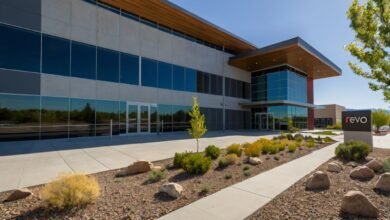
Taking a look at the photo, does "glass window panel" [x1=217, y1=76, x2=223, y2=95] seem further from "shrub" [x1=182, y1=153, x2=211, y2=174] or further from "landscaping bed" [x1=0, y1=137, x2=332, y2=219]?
"shrub" [x1=182, y1=153, x2=211, y2=174]

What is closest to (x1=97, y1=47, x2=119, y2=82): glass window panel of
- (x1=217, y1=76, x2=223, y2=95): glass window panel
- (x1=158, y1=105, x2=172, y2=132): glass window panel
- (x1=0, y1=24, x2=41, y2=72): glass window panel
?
(x1=0, y1=24, x2=41, y2=72): glass window panel

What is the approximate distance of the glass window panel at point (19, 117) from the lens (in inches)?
578

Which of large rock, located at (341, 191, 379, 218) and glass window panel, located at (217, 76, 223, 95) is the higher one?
glass window panel, located at (217, 76, 223, 95)

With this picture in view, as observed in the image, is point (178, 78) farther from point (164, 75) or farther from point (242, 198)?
point (242, 198)

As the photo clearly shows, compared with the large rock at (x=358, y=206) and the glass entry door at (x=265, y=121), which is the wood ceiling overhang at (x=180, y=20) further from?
the large rock at (x=358, y=206)

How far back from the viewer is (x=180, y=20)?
77.5ft

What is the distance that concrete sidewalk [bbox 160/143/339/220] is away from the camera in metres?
4.33

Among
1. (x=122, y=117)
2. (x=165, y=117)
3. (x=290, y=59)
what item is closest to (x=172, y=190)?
(x=122, y=117)

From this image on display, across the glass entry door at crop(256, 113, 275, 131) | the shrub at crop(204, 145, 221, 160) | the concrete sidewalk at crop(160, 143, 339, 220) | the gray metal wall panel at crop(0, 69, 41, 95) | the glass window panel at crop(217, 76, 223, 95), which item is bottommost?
the concrete sidewalk at crop(160, 143, 339, 220)

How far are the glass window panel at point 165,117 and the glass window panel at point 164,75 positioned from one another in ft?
7.66

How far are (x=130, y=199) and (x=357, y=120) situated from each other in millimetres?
14493

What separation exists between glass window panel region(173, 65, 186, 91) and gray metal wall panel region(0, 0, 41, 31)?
13100 mm

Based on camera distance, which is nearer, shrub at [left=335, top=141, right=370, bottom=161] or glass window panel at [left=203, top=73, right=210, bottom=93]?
shrub at [left=335, top=141, right=370, bottom=161]

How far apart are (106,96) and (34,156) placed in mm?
9873
